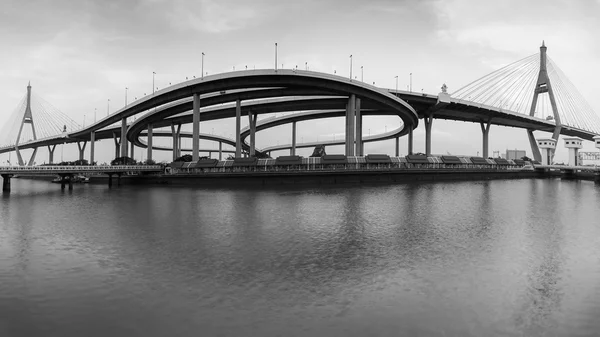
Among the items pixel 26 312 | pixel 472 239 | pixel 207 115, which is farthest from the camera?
pixel 207 115

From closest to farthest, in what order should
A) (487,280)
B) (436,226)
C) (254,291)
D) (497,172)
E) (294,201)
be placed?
(254,291) → (487,280) → (436,226) → (294,201) → (497,172)

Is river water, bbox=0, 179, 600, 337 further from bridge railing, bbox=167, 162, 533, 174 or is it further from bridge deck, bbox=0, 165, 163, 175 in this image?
bridge deck, bbox=0, 165, 163, 175

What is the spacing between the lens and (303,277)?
Result: 443 inches

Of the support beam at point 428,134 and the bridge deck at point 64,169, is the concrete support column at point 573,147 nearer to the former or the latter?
the support beam at point 428,134

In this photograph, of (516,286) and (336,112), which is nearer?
(516,286)

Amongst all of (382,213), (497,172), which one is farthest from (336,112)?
(382,213)

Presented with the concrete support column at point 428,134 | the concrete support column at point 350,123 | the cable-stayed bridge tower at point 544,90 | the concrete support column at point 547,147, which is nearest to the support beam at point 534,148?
the cable-stayed bridge tower at point 544,90

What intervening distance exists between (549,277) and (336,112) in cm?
8584

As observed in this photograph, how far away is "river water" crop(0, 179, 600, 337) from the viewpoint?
26.8 ft

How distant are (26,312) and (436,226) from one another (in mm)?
18171

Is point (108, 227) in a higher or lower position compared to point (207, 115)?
lower

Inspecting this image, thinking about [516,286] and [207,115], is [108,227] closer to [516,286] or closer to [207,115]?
[516,286]

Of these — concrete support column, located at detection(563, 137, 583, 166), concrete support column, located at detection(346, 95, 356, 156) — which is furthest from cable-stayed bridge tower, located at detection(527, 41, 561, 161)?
concrete support column, located at detection(346, 95, 356, 156)

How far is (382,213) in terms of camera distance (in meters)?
24.2
